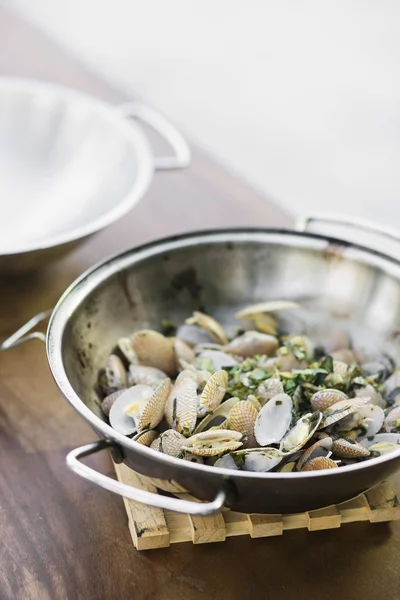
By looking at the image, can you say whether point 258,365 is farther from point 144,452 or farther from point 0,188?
point 0,188

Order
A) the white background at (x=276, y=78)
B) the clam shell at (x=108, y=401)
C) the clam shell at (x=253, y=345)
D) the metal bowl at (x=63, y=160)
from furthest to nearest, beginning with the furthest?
the white background at (x=276, y=78) → the metal bowl at (x=63, y=160) → the clam shell at (x=253, y=345) → the clam shell at (x=108, y=401)

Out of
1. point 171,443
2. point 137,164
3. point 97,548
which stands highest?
point 137,164

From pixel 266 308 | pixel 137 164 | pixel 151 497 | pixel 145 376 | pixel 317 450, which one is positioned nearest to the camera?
pixel 151 497

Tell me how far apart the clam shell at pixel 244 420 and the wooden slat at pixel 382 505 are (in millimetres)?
133

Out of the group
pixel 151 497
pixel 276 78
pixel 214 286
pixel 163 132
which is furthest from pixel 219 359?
pixel 276 78

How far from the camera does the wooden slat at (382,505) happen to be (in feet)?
2.39

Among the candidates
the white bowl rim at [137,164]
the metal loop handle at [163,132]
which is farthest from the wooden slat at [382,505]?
the metal loop handle at [163,132]

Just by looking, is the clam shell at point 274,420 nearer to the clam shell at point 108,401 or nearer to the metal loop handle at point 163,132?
the clam shell at point 108,401

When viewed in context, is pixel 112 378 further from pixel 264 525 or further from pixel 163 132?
pixel 163 132

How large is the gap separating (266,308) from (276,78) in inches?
82.8

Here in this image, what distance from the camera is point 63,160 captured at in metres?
1.18

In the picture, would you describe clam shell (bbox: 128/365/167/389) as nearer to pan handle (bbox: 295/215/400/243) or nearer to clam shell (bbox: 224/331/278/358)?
clam shell (bbox: 224/331/278/358)

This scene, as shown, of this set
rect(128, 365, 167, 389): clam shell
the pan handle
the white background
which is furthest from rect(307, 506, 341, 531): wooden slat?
the white background

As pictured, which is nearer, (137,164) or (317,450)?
(317,450)
